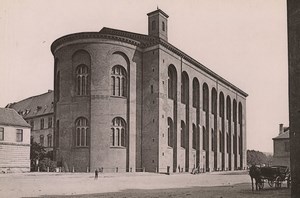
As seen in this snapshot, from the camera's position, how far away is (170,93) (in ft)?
139

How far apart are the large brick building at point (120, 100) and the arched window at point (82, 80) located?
0.34ft

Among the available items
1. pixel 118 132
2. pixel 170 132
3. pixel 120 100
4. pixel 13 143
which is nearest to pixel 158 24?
pixel 120 100

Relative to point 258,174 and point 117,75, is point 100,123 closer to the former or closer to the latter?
point 117,75

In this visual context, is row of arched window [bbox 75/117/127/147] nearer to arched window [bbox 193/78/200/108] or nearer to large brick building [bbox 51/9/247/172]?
large brick building [bbox 51/9/247/172]

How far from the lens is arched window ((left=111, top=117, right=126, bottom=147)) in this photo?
3672 centimetres

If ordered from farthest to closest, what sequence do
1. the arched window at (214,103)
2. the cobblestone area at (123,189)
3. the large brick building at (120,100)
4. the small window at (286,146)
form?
the small window at (286,146) < the arched window at (214,103) < the large brick building at (120,100) < the cobblestone area at (123,189)

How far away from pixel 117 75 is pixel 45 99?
30976 mm

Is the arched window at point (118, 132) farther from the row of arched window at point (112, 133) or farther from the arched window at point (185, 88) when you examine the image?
the arched window at point (185, 88)

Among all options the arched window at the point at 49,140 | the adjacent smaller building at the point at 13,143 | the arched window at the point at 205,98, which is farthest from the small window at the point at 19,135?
the arched window at the point at 205,98

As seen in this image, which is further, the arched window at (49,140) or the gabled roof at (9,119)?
the arched window at (49,140)

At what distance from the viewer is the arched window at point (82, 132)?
3650 centimetres

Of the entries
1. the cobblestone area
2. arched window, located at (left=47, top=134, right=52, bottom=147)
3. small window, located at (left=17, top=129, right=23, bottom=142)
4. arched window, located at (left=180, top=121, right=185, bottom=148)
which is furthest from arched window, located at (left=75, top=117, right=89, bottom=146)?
arched window, located at (left=47, top=134, right=52, bottom=147)

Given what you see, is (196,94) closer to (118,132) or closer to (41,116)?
(118,132)

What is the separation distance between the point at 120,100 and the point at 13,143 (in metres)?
12.3
